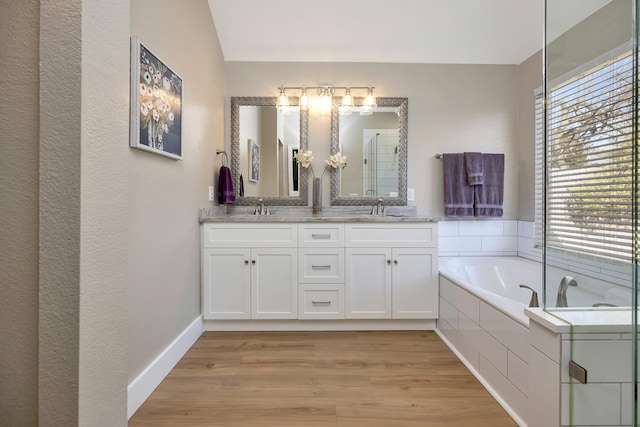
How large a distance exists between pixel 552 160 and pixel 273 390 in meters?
1.73

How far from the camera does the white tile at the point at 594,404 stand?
3.41ft

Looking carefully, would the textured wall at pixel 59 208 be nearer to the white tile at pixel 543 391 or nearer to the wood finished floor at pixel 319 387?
the wood finished floor at pixel 319 387

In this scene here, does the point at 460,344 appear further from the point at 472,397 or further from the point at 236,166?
the point at 236,166

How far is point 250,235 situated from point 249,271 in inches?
10.9

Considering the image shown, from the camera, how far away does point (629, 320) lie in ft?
3.31

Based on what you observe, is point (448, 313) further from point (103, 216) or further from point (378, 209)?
point (103, 216)

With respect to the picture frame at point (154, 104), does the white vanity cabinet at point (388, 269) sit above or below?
below

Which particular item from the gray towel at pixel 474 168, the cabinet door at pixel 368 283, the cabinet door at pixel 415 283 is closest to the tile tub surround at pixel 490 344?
the cabinet door at pixel 415 283

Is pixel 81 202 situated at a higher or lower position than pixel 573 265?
higher

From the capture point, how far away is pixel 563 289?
47.8 inches

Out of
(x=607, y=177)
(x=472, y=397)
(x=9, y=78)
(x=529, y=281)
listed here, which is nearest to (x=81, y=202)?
(x=9, y=78)

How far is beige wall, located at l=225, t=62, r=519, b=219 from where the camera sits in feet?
9.61

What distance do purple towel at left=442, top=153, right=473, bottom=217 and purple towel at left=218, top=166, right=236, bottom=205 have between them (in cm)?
193

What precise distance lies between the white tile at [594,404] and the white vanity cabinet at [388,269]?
4.42 ft
